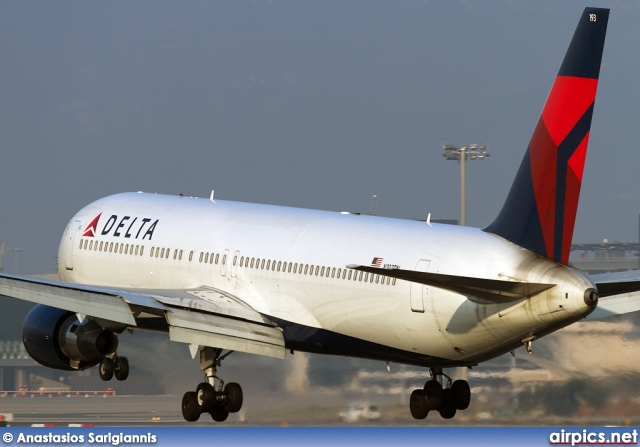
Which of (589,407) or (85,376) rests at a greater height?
(85,376)

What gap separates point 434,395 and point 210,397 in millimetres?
5718

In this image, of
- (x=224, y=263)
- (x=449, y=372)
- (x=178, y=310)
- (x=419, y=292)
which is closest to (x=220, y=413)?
(x=178, y=310)

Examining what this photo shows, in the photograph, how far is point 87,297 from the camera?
37500mm

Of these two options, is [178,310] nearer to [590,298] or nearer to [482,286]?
[482,286]

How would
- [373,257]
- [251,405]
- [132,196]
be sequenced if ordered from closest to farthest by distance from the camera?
[373,257], [132,196], [251,405]

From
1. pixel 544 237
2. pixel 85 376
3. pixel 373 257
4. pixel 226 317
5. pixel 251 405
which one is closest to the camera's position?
pixel 544 237

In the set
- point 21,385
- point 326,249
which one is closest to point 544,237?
point 326,249

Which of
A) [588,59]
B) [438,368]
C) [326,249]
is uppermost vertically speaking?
[588,59]

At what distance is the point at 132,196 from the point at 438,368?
1112 cm

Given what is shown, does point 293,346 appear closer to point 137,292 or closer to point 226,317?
point 226,317

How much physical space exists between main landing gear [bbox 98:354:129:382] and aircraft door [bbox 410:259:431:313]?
10861 mm

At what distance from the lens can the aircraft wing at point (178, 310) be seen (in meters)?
37.3

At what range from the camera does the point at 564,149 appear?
32812mm

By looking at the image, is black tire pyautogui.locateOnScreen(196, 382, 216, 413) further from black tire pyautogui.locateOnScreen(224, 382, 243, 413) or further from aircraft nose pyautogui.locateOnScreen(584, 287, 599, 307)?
aircraft nose pyautogui.locateOnScreen(584, 287, 599, 307)
